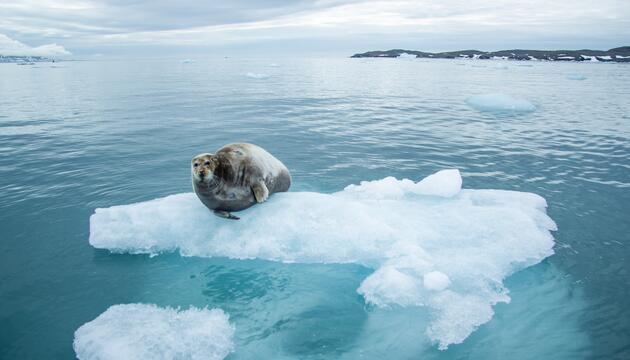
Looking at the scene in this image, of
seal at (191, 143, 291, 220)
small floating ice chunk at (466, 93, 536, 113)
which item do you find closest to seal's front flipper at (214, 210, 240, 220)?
seal at (191, 143, 291, 220)

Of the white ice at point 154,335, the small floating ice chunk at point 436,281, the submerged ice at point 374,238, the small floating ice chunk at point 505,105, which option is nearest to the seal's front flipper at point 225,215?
the submerged ice at point 374,238

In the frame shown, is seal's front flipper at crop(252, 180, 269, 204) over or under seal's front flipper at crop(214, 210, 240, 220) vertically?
over

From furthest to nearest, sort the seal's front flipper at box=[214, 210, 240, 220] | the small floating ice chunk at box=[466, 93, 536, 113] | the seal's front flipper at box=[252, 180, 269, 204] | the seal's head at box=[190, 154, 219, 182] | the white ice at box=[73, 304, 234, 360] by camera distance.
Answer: the small floating ice chunk at box=[466, 93, 536, 113] → the seal's front flipper at box=[252, 180, 269, 204] → the seal's front flipper at box=[214, 210, 240, 220] → the seal's head at box=[190, 154, 219, 182] → the white ice at box=[73, 304, 234, 360]

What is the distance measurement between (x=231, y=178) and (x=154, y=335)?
2728 mm

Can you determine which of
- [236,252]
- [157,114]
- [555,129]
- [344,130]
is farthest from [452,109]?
[236,252]

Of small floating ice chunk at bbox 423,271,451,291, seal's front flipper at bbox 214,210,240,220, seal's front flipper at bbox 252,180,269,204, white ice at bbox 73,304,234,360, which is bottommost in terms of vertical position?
white ice at bbox 73,304,234,360

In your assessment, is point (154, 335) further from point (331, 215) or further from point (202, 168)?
point (331, 215)

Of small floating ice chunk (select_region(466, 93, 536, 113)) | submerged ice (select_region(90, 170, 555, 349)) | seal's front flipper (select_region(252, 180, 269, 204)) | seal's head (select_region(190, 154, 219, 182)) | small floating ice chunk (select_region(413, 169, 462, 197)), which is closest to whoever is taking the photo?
submerged ice (select_region(90, 170, 555, 349))

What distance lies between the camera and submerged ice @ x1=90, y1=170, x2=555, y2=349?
5699 millimetres

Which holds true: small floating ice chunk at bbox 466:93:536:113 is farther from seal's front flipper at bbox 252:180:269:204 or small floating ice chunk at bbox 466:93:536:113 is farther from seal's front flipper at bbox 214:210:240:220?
seal's front flipper at bbox 214:210:240:220

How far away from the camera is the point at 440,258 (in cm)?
622

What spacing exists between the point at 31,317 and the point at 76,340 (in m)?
1.01

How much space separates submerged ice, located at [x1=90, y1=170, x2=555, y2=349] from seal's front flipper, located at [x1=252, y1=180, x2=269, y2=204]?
243 mm

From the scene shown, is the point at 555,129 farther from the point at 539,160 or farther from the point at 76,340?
the point at 76,340
